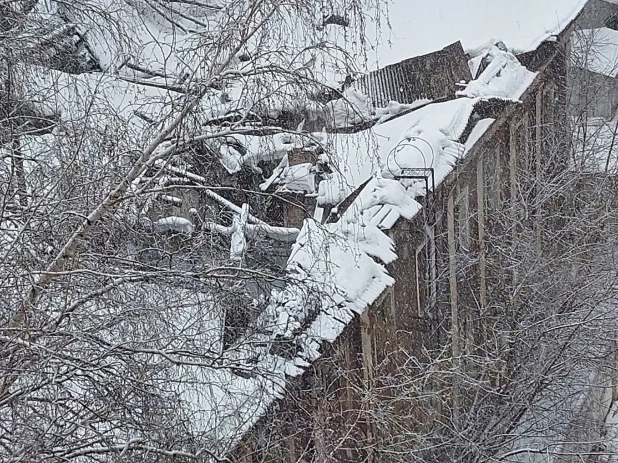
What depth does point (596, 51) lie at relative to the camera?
1568 centimetres

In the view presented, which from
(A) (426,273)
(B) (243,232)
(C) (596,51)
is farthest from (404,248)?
(C) (596,51)

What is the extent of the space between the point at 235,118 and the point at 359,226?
3685 millimetres

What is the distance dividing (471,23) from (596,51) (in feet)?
9.39

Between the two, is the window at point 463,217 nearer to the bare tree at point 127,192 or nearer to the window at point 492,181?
the window at point 492,181

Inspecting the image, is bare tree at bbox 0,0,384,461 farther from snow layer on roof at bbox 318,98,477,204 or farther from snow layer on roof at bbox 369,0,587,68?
snow layer on roof at bbox 369,0,587,68

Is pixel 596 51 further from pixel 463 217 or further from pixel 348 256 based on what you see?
pixel 348 256

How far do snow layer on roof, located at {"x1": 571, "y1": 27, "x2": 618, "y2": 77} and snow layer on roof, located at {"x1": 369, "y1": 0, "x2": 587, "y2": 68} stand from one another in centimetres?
54

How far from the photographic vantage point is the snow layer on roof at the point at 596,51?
1513 cm

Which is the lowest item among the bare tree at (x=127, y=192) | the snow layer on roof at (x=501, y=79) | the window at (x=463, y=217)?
the bare tree at (x=127, y=192)

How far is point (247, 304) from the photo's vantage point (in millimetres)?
5129

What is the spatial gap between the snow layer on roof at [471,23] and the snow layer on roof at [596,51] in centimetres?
54

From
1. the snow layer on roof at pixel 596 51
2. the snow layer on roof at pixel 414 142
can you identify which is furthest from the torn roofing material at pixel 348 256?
the snow layer on roof at pixel 596 51

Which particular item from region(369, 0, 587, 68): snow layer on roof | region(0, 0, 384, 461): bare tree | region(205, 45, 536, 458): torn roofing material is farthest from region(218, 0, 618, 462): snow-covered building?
region(0, 0, 384, 461): bare tree

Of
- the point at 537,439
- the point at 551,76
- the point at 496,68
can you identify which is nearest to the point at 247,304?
the point at 537,439
